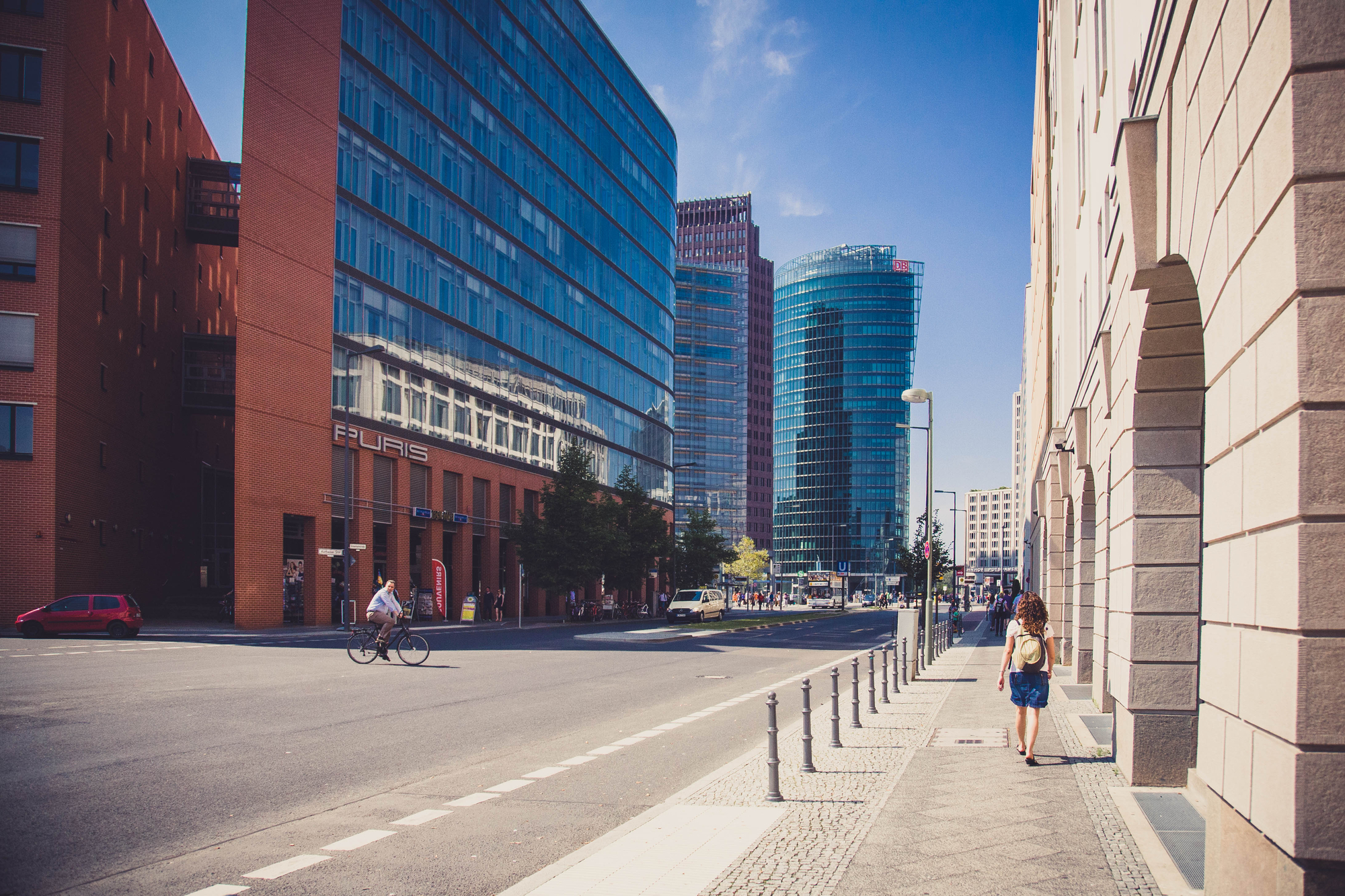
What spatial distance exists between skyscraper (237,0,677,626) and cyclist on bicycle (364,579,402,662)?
19021 mm

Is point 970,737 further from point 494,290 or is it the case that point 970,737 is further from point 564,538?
point 494,290

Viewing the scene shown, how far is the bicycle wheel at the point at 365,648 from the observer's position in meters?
24.2

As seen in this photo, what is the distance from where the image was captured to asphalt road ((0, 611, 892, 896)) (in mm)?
6926

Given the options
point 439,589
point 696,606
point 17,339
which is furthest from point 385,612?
point 696,606

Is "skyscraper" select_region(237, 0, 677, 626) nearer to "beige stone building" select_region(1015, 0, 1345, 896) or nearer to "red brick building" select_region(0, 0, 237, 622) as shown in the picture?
"red brick building" select_region(0, 0, 237, 622)

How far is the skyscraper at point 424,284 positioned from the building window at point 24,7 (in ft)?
23.7

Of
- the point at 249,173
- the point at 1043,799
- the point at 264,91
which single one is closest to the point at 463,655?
the point at 1043,799

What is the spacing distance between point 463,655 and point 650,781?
17990 millimetres

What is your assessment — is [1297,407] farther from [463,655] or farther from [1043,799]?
[463,655]

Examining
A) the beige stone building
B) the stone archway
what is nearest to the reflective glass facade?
the stone archway

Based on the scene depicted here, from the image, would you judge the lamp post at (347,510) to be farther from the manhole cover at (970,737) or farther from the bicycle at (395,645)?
the manhole cover at (970,737)

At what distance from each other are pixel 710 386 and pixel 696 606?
117846 mm

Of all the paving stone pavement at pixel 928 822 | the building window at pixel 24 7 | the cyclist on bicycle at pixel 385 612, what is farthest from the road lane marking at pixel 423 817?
the building window at pixel 24 7

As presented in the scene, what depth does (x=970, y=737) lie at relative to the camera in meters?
12.9
